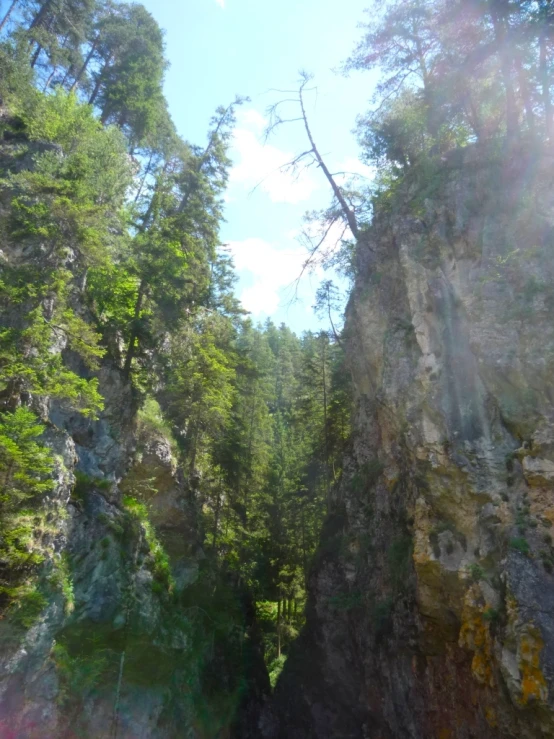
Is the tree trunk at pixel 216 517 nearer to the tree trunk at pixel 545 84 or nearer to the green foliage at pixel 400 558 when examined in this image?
the green foliage at pixel 400 558

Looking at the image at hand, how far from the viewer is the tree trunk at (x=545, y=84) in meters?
14.0

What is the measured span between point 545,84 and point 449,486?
12.2 metres

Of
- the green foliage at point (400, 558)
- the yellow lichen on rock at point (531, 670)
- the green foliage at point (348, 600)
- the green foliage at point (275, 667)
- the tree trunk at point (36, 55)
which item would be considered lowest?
the green foliage at point (275, 667)

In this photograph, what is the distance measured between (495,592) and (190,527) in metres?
12.3

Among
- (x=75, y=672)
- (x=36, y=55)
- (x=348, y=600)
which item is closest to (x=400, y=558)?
(x=348, y=600)

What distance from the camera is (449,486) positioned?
11.1 metres

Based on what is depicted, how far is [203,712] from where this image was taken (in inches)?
619

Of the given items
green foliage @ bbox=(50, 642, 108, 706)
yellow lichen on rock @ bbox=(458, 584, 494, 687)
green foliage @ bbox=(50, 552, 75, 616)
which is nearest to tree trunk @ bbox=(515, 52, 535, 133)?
yellow lichen on rock @ bbox=(458, 584, 494, 687)

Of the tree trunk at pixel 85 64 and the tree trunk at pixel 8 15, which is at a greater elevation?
the tree trunk at pixel 85 64

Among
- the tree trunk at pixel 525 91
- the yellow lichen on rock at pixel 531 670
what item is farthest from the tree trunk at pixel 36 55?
the yellow lichen on rock at pixel 531 670

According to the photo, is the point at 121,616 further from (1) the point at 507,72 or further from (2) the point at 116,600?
(1) the point at 507,72

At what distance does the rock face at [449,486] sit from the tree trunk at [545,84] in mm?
1552

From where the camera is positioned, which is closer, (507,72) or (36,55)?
(507,72)

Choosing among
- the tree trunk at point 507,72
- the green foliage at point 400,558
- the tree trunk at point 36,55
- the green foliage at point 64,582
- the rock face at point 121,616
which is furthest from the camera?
the tree trunk at point 36,55
